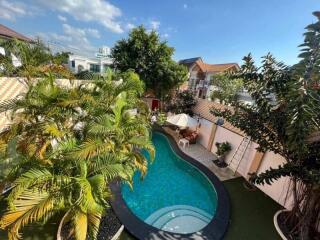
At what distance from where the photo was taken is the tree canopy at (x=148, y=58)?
21.7 m

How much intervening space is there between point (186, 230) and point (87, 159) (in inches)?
227

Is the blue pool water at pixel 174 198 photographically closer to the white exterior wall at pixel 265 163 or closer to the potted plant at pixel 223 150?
the potted plant at pixel 223 150

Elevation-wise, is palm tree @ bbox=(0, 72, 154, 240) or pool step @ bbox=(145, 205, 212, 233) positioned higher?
palm tree @ bbox=(0, 72, 154, 240)

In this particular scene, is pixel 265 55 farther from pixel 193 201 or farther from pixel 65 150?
pixel 193 201

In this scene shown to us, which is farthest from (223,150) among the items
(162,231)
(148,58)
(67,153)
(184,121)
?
(148,58)

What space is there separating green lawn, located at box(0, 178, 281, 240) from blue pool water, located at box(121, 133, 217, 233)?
3.89ft

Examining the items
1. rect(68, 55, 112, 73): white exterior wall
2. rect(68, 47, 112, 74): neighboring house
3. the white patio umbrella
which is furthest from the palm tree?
rect(68, 47, 112, 74): neighboring house

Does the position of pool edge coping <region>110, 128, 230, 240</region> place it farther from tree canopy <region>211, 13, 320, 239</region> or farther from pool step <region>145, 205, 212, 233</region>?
tree canopy <region>211, 13, 320, 239</region>

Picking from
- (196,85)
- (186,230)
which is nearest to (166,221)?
(186,230)

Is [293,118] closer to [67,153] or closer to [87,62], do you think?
[67,153]

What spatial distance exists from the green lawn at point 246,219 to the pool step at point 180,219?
4.57 ft

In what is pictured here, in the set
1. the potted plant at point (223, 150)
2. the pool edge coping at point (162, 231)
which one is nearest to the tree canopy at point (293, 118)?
the pool edge coping at point (162, 231)

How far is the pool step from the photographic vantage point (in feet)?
28.6

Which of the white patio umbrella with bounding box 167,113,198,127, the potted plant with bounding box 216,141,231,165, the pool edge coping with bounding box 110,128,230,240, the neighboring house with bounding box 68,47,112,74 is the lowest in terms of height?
the pool edge coping with bounding box 110,128,230,240
